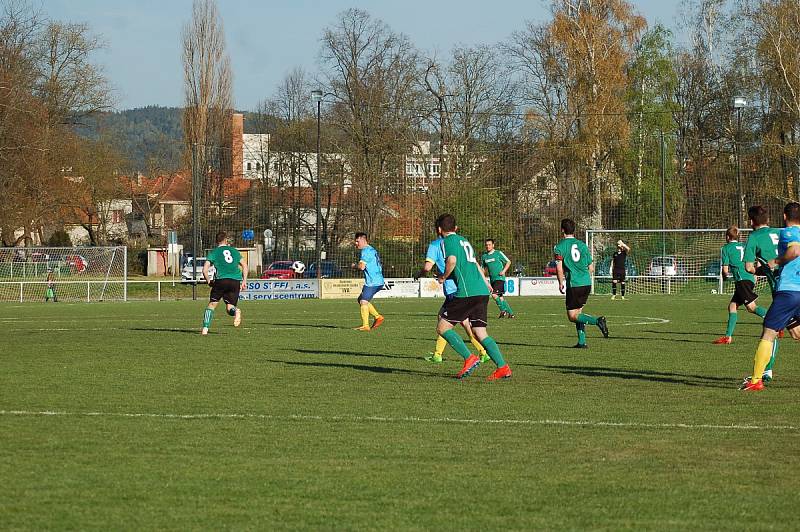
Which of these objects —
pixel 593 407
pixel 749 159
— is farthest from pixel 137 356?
pixel 749 159

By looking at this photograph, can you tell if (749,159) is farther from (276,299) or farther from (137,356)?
(137,356)

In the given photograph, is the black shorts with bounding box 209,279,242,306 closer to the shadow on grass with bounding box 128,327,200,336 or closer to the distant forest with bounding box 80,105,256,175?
the shadow on grass with bounding box 128,327,200,336

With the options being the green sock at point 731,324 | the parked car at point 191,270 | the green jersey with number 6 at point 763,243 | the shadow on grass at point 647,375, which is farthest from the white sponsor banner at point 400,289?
the shadow on grass at point 647,375

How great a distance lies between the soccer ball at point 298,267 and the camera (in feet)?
150

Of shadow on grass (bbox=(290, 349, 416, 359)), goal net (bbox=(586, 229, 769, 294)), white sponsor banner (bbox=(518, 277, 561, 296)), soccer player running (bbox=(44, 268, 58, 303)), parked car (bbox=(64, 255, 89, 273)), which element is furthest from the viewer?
parked car (bbox=(64, 255, 89, 273))

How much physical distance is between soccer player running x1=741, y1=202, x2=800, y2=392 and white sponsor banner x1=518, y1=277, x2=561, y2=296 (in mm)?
32297

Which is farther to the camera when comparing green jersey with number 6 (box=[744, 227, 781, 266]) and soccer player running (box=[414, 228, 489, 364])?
green jersey with number 6 (box=[744, 227, 781, 266])

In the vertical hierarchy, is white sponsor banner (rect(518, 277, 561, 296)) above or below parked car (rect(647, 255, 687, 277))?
below

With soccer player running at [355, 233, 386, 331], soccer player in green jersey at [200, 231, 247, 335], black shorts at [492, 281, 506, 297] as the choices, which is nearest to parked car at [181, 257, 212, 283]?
black shorts at [492, 281, 506, 297]

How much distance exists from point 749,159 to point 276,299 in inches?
884

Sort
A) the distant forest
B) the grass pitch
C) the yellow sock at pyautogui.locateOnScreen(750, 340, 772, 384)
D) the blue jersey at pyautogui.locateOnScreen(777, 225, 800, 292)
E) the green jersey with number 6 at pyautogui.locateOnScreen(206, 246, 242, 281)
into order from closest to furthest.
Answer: the grass pitch → the blue jersey at pyautogui.locateOnScreen(777, 225, 800, 292) → the yellow sock at pyautogui.locateOnScreen(750, 340, 772, 384) → the green jersey with number 6 at pyautogui.locateOnScreen(206, 246, 242, 281) → the distant forest

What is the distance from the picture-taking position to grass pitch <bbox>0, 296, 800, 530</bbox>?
6.40 metres

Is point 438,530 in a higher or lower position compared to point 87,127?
lower

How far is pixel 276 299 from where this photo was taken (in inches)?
1656
